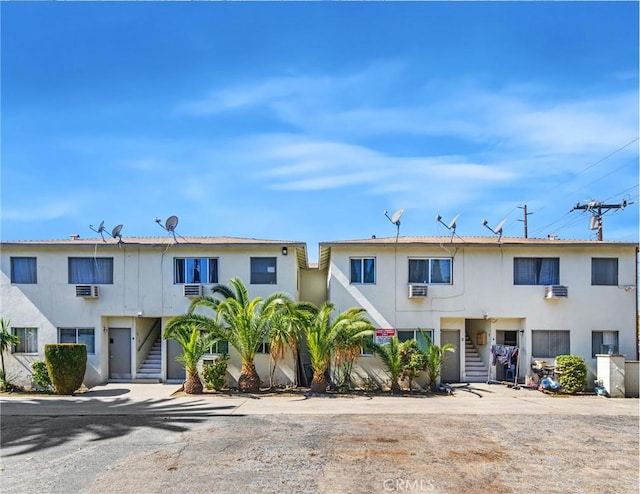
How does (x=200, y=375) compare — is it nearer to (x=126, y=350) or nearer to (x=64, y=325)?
(x=126, y=350)

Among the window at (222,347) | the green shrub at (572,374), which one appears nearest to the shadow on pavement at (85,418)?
the window at (222,347)

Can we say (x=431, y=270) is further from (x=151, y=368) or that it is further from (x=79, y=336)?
(x=79, y=336)

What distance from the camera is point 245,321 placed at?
16.0 metres

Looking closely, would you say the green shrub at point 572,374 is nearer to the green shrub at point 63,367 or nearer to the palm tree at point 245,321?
the palm tree at point 245,321

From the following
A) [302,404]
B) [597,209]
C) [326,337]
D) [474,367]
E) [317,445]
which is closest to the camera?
[317,445]

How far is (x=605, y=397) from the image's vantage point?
1633cm

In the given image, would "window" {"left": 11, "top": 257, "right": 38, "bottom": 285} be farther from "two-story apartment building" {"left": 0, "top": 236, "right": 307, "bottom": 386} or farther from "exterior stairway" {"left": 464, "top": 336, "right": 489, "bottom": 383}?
"exterior stairway" {"left": 464, "top": 336, "right": 489, "bottom": 383}

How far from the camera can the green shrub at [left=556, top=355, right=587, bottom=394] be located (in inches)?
655

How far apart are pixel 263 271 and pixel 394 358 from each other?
5520 millimetres

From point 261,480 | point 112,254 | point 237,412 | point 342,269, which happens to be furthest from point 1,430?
point 342,269

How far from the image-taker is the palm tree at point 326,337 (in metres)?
16.0

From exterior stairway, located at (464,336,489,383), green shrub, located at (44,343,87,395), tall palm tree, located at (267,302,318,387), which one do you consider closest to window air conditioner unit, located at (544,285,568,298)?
exterior stairway, located at (464,336,489,383)

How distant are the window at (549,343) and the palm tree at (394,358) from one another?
502cm

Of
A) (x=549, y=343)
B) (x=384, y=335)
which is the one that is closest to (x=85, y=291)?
(x=384, y=335)
